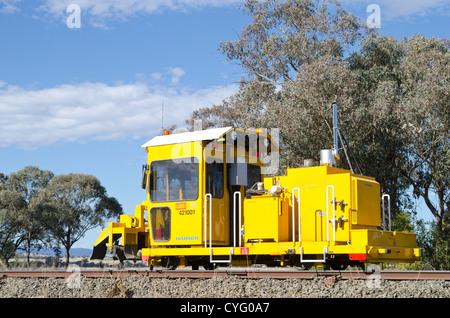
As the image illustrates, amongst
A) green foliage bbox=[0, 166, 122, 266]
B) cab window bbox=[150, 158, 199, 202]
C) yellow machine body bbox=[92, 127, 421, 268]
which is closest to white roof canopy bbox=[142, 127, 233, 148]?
yellow machine body bbox=[92, 127, 421, 268]

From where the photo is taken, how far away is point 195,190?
11.8 metres

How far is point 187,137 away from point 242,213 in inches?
82.1

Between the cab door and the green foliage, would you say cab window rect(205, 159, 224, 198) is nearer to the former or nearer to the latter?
the cab door

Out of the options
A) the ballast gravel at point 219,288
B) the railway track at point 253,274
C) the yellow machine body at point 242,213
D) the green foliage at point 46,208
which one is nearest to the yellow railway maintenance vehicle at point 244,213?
the yellow machine body at point 242,213

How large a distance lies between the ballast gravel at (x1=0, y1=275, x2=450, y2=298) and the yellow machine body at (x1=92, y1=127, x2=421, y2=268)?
107cm

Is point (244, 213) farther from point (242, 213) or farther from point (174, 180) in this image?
point (174, 180)

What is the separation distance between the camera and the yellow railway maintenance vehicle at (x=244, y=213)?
10.9 metres

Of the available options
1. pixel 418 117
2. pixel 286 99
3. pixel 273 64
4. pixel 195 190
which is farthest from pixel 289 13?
pixel 195 190

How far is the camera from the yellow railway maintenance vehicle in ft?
35.7

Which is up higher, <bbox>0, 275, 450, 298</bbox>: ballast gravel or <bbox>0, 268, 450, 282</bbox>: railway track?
<bbox>0, 268, 450, 282</bbox>: railway track

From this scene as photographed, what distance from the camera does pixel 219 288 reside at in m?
9.84

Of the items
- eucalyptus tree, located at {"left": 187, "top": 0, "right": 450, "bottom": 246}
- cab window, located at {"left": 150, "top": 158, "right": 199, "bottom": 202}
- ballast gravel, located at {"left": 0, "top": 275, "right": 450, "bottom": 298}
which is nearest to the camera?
ballast gravel, located at {"left": 0, "top": 275, "right": 450, "bottom": 298}

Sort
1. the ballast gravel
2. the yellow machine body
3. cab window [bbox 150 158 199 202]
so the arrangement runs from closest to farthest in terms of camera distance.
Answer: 1. the ballast gravel
2. the yellow machine body
3. cab window [bbox 150 158 199 202]
